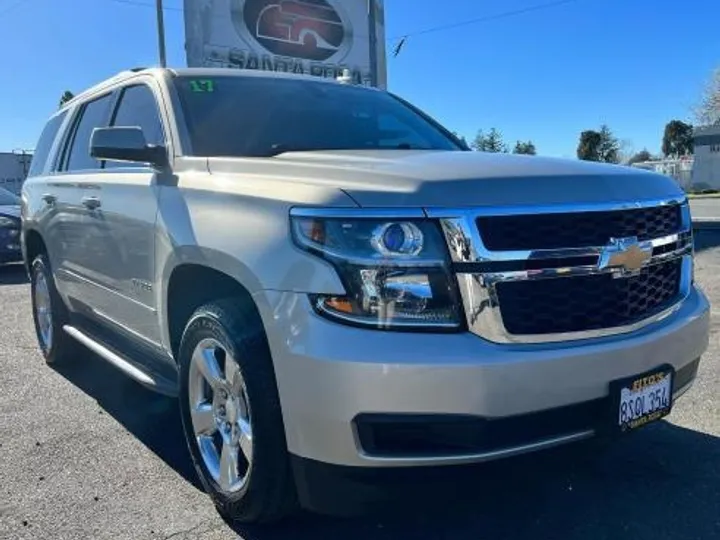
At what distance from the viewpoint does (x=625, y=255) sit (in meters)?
2.71

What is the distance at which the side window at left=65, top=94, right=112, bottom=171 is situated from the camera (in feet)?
16.0

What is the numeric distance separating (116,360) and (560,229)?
8.66 feet

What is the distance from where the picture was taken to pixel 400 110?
4719 millimetres

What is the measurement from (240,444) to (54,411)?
2276 millimetres

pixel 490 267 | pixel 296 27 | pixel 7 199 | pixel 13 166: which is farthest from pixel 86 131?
pixel 13 166

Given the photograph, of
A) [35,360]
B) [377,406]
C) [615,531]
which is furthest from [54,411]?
[615,531]

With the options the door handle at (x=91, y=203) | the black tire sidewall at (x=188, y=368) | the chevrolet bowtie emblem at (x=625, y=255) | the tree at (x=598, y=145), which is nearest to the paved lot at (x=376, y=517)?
the black tire sidewall at (x=188, y=368)

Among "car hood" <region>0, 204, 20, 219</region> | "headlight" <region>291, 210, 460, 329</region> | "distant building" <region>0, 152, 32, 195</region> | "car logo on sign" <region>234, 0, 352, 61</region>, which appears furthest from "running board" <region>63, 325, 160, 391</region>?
"distant building" <region>0, 152, 32, 195</region>

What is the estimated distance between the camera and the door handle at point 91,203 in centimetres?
427

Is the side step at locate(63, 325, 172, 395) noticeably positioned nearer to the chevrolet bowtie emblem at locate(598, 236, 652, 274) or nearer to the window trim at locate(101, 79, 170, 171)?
the window trim at locate(101, 79, 170, 171)

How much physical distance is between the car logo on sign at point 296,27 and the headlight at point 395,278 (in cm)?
1574

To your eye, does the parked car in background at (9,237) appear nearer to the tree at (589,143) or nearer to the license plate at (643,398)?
the license plate at (643,398)

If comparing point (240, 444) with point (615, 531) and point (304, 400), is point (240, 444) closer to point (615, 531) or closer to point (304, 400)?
point (304, 400)

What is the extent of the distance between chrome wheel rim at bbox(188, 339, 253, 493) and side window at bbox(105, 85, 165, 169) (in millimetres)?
1247
